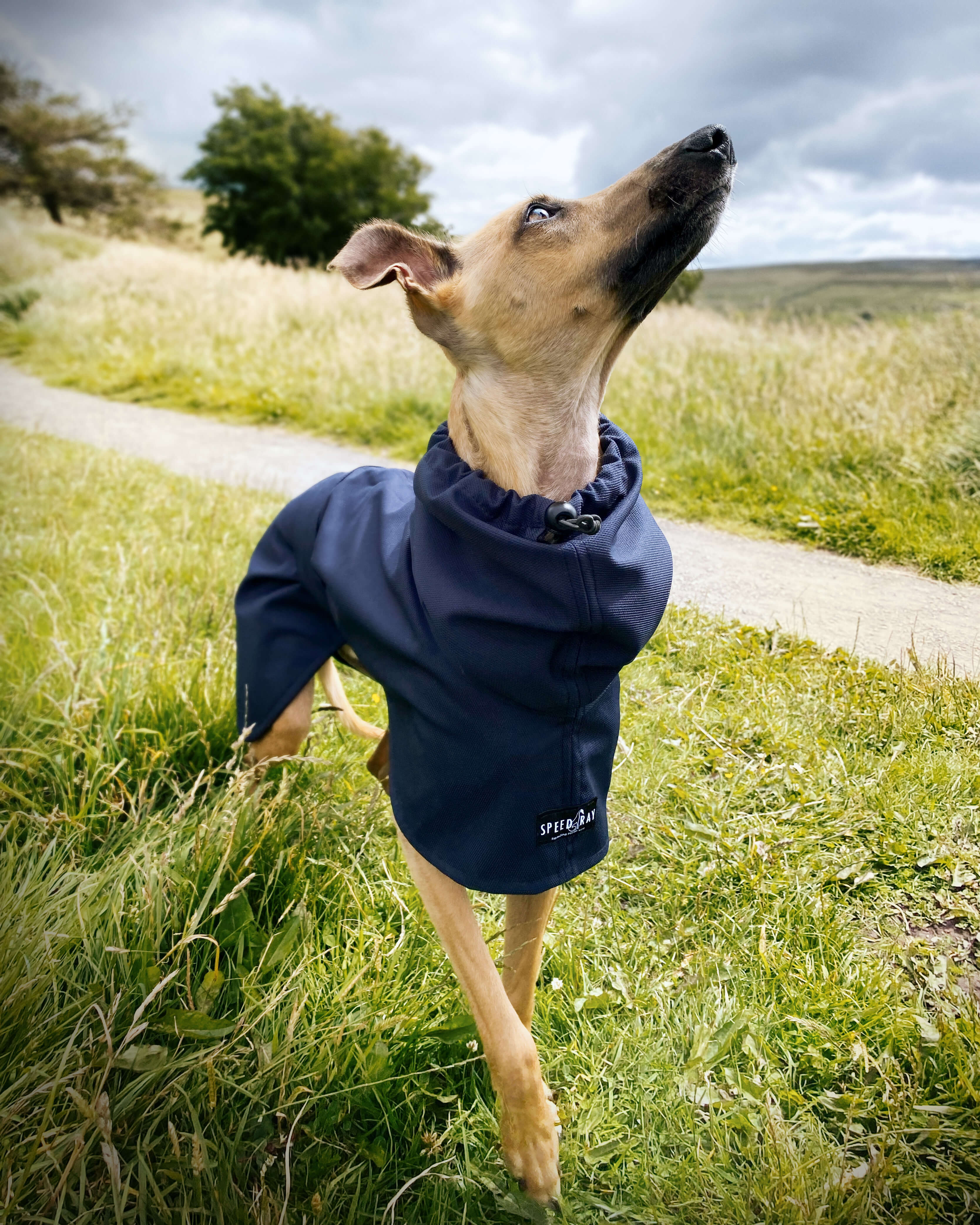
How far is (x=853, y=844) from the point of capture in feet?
7.16

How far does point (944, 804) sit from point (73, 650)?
3143 mm

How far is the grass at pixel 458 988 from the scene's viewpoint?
1494 mm

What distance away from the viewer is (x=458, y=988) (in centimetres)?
201

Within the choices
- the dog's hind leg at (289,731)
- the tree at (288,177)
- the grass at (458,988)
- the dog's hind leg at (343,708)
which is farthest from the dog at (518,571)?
the tree at (288,177)

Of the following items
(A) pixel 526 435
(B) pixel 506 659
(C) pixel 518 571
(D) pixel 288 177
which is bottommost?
(B) pixel 506 659

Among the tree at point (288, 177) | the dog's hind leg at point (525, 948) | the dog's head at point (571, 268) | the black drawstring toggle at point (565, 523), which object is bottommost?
the dog's hind leg at point (525, 948)

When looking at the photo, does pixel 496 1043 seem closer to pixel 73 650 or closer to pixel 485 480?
pixel 485 480

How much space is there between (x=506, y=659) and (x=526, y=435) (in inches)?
23.9

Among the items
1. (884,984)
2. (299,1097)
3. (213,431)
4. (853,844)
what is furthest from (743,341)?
(299,1097)

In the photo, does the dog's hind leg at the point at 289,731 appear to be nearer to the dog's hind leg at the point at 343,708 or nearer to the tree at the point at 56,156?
the dog's hind leg at the point at 343,708

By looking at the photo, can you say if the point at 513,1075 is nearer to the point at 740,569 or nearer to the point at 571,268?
the point at 571,268

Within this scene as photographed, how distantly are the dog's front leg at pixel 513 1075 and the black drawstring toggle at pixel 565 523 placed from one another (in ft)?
3.13

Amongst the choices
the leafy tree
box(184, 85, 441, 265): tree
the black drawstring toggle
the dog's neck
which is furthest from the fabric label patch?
box(184, 85, 441, 265): tree

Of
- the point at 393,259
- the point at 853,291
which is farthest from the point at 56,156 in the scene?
the point at 853,291
